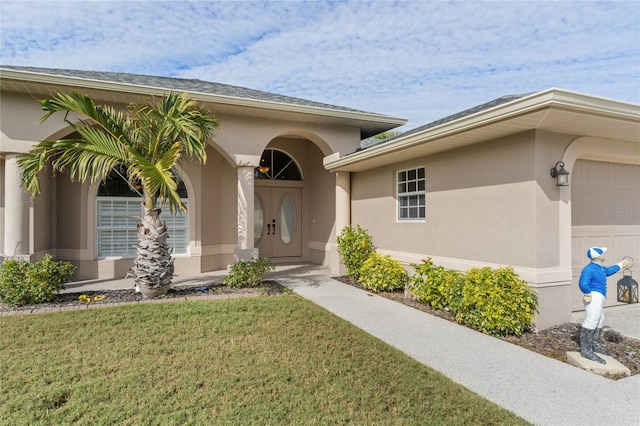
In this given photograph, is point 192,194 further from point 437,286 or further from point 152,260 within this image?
point 437,286

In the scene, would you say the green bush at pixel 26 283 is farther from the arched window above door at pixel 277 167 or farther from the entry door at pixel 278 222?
the arched window above door at pixel 277 167

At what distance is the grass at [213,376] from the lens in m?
3.10

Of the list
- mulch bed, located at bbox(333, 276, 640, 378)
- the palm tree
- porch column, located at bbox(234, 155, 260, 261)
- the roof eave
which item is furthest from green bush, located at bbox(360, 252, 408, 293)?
the palm tree

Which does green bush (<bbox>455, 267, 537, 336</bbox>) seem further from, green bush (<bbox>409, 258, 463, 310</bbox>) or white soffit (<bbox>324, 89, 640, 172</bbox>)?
white soffit (<bbox>324, 89, 640, 172</bbox>)

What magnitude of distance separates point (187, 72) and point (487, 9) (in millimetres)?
10436

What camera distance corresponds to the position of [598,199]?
642cm

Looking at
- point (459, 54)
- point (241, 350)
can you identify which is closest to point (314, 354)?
point (241, 350)

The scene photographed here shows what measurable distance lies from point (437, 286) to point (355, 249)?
10.0ft

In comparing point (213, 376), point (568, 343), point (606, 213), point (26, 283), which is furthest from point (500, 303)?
point (26, 283)

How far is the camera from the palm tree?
6266 millimetres

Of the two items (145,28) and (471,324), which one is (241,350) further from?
(145,28)

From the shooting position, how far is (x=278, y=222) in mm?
12828

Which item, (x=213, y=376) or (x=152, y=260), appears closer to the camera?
(x=213, y=376)

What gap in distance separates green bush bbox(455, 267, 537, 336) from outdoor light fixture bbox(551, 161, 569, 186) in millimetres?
1541
